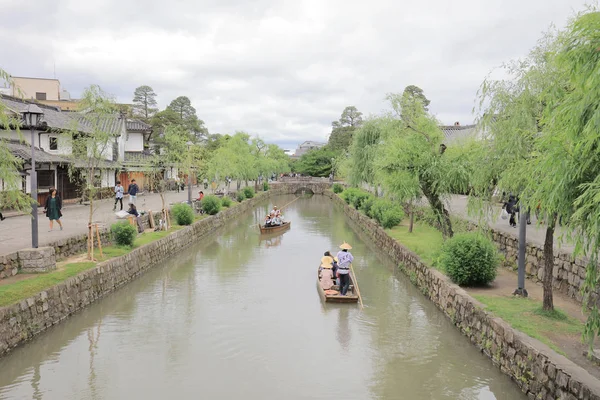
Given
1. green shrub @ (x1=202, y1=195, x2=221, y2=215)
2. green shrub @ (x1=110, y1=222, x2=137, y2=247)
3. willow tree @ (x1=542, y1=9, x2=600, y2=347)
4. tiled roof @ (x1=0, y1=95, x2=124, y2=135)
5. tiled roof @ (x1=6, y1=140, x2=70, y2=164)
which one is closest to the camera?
willow tree @ (x1=542, y1=9, x2=600, y2=347)

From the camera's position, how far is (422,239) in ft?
76.0

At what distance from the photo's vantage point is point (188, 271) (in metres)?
20.7

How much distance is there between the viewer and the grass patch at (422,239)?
57.1 feet

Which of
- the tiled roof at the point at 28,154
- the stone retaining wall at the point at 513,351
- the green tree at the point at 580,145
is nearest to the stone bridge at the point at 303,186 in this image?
the tiled roof at the point at 28,154

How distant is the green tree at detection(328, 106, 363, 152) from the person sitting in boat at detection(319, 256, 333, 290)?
74833 mm

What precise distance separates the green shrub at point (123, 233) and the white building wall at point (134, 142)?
3580 centimetres

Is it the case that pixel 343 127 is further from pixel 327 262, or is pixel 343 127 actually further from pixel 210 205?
pixel 327 262

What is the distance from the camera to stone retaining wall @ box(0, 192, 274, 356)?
419 inches

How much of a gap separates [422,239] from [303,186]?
63.8 metres

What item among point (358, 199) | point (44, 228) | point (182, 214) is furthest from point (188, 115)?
point (44, 228)

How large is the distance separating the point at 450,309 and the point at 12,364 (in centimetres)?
1080

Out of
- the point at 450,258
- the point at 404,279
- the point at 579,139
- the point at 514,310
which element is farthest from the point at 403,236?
the point at 579,139

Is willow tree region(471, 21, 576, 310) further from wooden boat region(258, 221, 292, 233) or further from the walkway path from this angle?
wooden boat region(258, 221, 292, 233)

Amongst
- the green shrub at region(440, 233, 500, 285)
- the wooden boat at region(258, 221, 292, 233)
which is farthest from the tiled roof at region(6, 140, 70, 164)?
the green shrub at region(440, 233, 500, 285)
